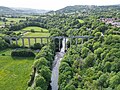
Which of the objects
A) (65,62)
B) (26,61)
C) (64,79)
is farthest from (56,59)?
(64,79)

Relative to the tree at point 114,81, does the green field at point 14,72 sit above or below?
below

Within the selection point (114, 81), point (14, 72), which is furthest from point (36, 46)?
point (114, 81)

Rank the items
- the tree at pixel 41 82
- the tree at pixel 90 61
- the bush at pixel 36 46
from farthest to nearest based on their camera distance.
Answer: the bush at pixel 36 46 → the tree at pixel 90 61 → the tree at pixel 41 82

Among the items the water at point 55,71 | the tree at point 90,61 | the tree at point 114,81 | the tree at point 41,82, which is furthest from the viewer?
the tree at point 90,61

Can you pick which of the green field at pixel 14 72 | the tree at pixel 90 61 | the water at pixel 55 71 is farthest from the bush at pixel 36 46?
the tree at pixel 90 61

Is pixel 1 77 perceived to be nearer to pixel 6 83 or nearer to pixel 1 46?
pixel 6 83

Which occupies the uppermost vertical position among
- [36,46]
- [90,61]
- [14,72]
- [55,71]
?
[36,46]

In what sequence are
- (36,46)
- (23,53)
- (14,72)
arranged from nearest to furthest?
(14,72), (23,53), (36,46)

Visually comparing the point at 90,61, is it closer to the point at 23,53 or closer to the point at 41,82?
the point at 41,82

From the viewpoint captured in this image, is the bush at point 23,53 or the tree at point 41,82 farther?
the bush at point 23,53

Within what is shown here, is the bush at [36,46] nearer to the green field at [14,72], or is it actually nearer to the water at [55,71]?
the water at [55,71]
